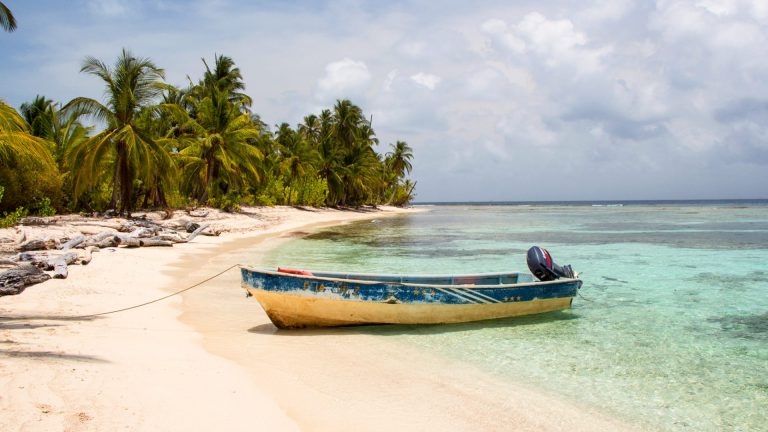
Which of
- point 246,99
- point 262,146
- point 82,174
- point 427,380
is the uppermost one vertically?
point 246,99

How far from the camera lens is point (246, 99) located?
118 feet

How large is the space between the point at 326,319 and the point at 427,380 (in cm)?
231

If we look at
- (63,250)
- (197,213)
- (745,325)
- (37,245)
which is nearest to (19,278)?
(63,250)

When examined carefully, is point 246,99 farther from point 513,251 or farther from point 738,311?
point 738,311

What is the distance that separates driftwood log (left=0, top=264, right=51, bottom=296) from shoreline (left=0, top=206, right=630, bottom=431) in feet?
0.89

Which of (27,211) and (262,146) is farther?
(262,146)

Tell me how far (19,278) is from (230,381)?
6036mm

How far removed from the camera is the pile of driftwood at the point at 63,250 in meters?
8.66

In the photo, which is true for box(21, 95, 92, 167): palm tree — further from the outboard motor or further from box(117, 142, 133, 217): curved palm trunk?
the outboard motor

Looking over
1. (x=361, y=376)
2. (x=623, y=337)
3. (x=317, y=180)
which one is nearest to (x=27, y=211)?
(x=361, y=376)

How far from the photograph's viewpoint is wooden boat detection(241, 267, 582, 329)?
7090 millimetres

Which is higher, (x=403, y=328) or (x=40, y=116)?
(x=40, y=116)

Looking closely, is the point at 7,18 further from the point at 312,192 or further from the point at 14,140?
the point at 312,192

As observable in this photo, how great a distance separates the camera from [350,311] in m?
7.36
